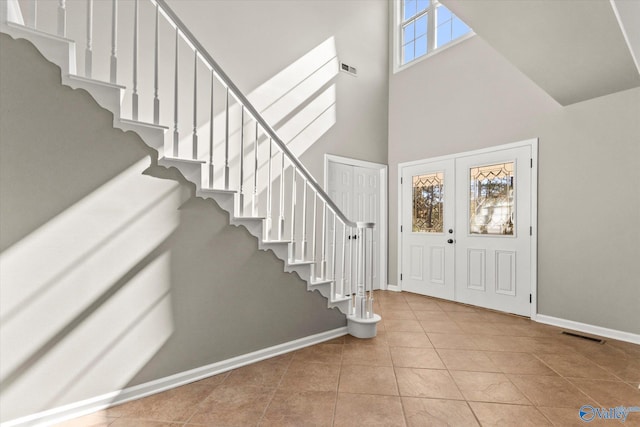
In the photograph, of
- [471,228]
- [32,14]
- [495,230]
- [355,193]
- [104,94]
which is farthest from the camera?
[355,193]

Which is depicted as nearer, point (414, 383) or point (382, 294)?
point (414, 383)

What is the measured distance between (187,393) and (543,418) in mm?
2201

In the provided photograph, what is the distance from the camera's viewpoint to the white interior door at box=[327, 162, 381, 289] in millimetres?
4676

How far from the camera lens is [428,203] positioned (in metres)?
4.83

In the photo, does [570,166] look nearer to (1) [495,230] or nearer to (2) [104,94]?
(1) [495,230]

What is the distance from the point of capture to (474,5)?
7.34 ft

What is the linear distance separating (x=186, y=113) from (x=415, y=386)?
323cm

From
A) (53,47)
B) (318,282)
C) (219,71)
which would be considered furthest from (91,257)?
(318,282)

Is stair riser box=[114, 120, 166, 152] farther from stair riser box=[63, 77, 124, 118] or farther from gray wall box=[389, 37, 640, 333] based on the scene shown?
gray wall box=[389, 37, 640, 333]

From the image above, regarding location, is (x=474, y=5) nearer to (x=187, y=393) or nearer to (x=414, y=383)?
(x=414, y=383)

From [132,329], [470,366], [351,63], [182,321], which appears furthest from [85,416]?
[351,63]

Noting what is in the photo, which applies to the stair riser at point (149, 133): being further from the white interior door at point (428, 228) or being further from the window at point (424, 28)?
the window at point (424, 28)

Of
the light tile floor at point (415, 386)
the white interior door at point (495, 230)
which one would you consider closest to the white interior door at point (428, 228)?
the white interior door at point (495, 230)

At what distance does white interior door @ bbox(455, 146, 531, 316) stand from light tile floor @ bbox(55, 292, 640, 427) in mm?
831
